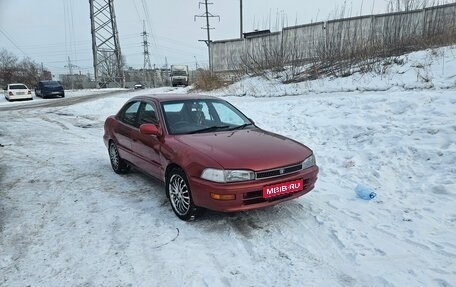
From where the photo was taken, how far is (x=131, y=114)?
5859 millimetres

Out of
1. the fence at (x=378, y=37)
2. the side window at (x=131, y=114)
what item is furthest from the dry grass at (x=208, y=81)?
the side window at (x=131, y=114)

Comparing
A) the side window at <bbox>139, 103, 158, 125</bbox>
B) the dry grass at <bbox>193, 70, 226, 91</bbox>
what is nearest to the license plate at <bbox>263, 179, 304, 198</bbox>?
the side window at <bbox>139, 103, 158, 125</bbox>

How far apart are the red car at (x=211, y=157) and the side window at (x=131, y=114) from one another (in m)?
0.02

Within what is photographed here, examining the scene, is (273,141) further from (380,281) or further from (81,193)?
(81,193)

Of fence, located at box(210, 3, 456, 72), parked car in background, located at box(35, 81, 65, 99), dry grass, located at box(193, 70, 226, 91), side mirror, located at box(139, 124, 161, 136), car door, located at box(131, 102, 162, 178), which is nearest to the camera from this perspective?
side mirror, located at box(139, 124, 161, 136)

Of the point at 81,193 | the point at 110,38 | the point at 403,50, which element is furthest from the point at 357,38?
the point at 110,38

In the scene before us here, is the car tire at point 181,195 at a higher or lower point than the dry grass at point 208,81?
lower

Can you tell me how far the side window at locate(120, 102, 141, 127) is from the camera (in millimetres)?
5691

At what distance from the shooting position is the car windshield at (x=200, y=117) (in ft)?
15.8

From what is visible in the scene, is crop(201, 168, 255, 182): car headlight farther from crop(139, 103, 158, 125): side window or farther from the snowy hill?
the snowy hill

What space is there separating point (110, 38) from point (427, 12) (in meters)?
41.6

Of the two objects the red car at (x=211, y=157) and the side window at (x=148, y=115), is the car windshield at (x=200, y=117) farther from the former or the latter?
the side window at (x=148, y=115)

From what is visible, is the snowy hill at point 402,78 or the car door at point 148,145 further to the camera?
the snowy hill at point 402,78

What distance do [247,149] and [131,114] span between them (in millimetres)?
2606
